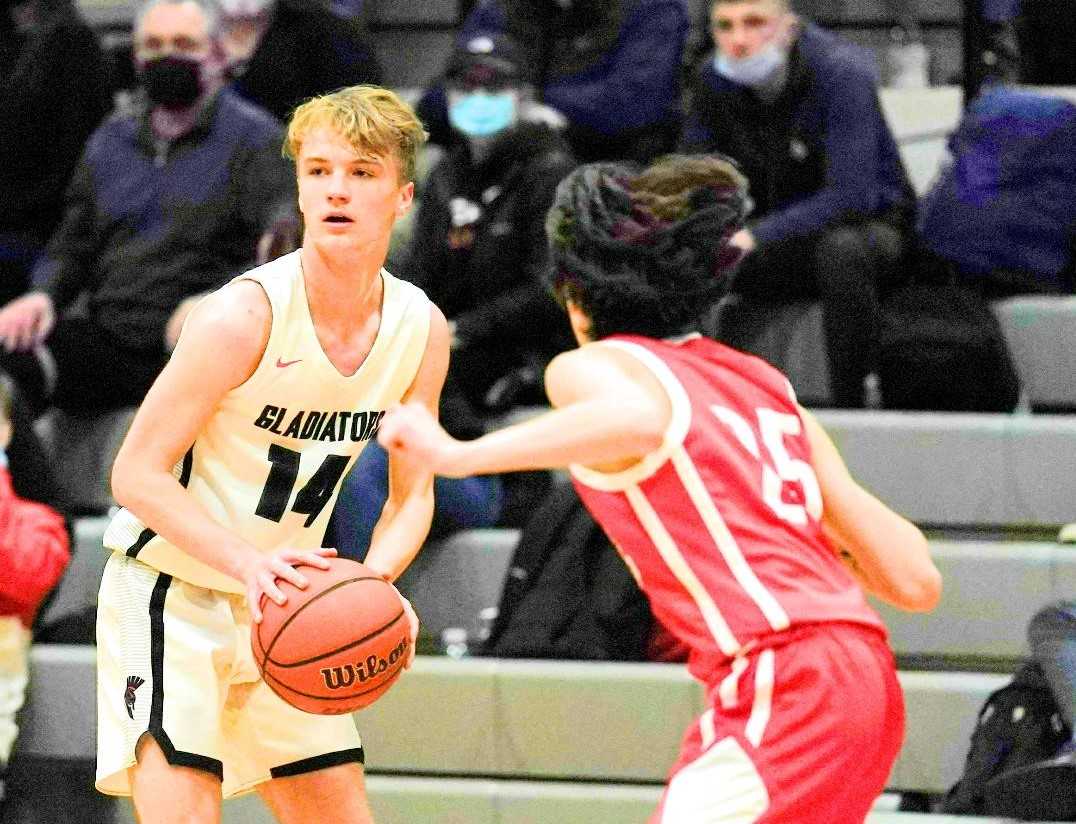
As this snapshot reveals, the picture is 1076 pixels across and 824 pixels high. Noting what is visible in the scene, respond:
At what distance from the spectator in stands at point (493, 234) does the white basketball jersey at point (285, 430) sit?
2131mm

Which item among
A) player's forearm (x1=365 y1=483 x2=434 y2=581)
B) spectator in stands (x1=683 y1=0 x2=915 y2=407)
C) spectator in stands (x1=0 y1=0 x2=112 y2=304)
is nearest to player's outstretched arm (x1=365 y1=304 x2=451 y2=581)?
player's forearm (x1=365 y1=483 x2=434 y2=581)

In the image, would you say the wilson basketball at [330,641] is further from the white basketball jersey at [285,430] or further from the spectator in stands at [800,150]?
the spectator in stands at [800,150]

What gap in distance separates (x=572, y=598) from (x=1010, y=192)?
1838 millimetres

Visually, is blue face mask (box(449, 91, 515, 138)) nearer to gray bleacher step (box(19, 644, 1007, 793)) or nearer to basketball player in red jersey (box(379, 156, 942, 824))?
gray bleacher step (box(19, 644, 1007, 793))

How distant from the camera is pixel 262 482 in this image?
3229 mm

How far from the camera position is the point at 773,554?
275cm

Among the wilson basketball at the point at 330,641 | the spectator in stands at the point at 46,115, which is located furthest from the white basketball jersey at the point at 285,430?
the spectator in stands at the point at 46,115

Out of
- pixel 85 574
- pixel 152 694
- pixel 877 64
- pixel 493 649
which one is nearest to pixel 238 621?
pixel 152 694

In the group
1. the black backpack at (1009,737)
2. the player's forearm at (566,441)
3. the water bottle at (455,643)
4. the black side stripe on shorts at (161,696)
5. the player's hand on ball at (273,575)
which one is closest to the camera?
the player's forearm at (566,441)

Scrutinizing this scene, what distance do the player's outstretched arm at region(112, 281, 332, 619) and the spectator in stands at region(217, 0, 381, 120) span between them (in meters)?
3.26

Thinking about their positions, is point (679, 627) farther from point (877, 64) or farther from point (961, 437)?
point (877, 64)

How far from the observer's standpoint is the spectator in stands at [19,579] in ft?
15.5

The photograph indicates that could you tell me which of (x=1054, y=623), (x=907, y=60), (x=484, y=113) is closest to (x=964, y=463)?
(x=1054, y=623)

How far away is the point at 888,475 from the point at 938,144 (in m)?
1.61
